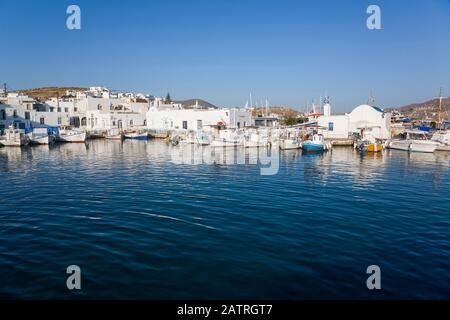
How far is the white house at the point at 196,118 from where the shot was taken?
72.2 meters

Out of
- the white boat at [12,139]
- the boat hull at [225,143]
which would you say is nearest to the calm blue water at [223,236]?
the boat hull at [225,143]

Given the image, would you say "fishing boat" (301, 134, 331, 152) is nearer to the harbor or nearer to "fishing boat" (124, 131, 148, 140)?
the harbor

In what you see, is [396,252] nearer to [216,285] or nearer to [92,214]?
[216,285]

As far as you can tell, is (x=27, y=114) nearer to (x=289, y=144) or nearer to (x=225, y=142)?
(x=225, y=142)

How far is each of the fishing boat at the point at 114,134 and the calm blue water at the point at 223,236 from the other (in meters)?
43.0

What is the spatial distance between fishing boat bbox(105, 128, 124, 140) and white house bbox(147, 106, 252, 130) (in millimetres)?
11769

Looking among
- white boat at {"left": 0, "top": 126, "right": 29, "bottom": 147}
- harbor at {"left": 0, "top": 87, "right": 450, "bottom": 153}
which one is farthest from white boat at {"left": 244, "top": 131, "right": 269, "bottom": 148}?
white boat at {"left": 0, "top": 126, "right": 29, "bottom": 147}

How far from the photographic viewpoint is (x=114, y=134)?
232 ft

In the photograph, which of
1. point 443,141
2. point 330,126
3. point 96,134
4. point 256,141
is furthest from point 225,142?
point 96,134

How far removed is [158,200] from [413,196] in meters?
16.2

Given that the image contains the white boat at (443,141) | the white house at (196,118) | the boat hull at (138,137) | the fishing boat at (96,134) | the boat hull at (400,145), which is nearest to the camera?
the white boat at (443,141)

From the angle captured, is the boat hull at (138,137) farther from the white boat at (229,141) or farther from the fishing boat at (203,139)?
the white boat at (229,141)

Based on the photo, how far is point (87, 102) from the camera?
285 ft
